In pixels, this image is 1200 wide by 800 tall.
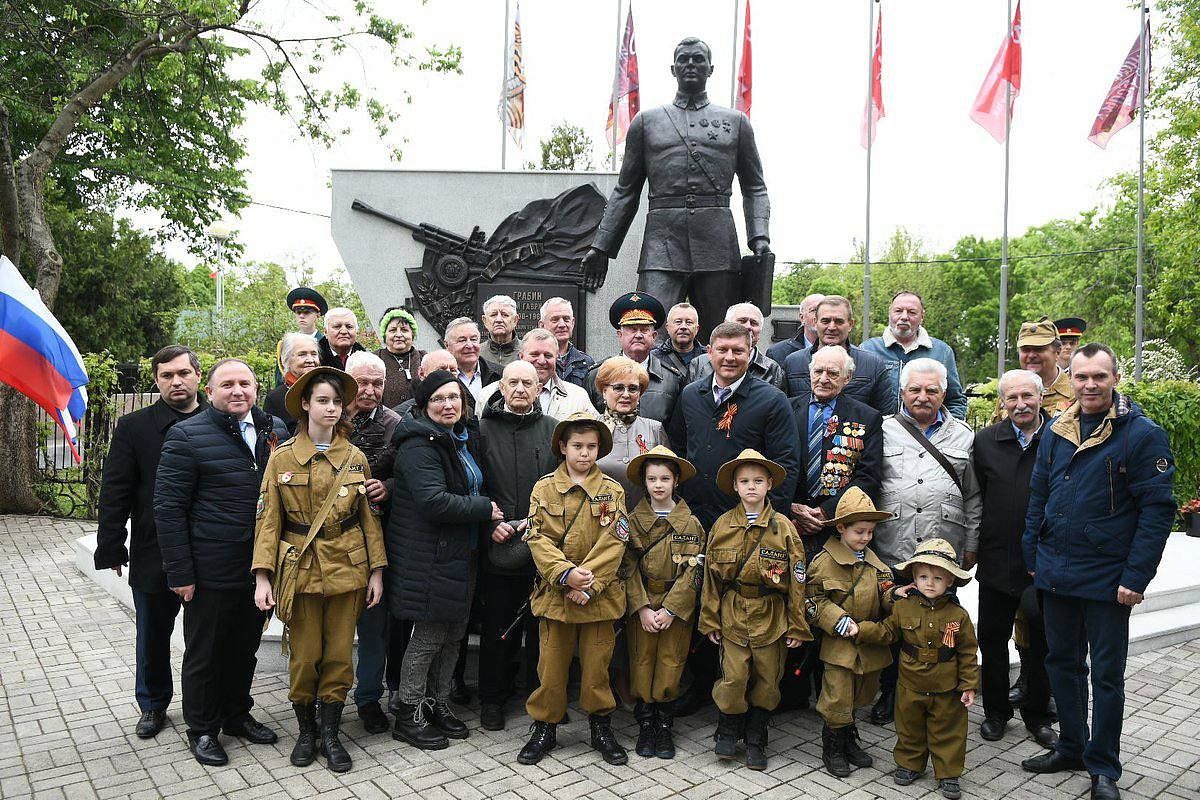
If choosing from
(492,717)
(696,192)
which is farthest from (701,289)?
(492,717)

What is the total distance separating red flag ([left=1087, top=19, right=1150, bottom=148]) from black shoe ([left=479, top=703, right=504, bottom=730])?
18191mm

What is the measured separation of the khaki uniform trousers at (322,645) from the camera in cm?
373

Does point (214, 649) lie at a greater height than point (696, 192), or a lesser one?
lesser

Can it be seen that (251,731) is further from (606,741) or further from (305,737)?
(606,741)

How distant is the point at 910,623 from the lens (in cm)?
371

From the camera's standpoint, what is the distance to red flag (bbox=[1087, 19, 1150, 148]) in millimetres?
17109

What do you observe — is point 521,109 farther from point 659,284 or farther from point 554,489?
point 554,489

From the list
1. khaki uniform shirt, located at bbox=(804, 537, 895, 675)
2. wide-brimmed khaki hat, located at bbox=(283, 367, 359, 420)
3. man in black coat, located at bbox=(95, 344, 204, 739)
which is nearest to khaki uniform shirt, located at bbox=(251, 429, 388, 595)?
wide-brimmed khaki hat, located at bbox=(283, 367, 359, 420)

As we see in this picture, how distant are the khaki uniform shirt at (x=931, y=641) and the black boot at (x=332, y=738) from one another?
2.38m

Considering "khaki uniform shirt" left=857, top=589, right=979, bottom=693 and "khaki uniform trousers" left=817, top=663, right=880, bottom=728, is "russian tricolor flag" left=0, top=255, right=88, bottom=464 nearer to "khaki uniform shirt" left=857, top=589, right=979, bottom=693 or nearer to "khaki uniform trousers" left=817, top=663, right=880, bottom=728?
"khaki uniform trousers" left=817, top=663, right=880, bottom=728

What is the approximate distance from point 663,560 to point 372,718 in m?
1.65

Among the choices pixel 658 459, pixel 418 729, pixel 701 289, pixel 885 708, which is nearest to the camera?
pixel 658 459

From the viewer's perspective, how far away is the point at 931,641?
12.0ft

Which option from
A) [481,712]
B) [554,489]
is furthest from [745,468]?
[481,712]
